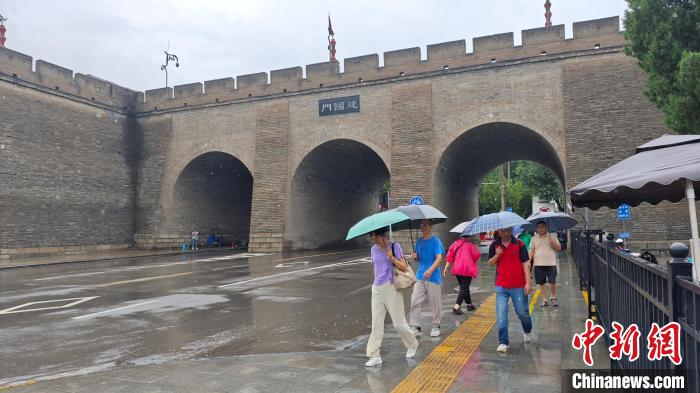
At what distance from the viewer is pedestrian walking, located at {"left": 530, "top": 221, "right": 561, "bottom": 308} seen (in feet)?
27.9

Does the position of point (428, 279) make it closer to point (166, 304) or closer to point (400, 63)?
point (166, 304)

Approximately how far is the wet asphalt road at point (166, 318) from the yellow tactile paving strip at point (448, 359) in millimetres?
1315

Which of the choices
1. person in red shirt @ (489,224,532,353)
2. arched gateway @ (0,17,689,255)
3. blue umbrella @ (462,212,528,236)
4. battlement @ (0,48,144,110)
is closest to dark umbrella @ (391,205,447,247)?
blue umbrella @ (462,212,528,236)

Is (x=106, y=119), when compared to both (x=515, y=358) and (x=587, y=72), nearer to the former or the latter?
(x=587, y=72)

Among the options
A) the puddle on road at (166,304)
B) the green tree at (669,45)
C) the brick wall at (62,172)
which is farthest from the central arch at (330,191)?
the puddle on road at (166,304)

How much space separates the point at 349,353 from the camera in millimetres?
5699

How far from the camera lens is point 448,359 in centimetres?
528

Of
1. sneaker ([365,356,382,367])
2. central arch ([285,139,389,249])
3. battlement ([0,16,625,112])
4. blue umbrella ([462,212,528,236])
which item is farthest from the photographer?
central arch ([285,139,389,249])

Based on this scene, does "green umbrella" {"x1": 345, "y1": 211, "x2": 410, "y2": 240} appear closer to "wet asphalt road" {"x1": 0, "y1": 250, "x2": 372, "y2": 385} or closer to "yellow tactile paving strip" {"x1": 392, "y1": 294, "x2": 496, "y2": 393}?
"yellow tactile paving strip" {"x1": 392, "y1": 294, "x2": 496, "y2": 393}

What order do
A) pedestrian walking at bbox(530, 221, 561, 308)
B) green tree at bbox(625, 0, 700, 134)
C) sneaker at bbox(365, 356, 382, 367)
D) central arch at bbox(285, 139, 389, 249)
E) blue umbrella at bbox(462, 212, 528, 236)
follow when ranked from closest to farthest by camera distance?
sneaker at bbox(365, 356, 382, 367) → blue umbrella at bbox(462, 212, 528, 236) → pedestrian walking at bbox(530, 221, 561, 308) → green tree at bbox(625, 0, 700, 134) → central arch at bbox(285, 139, 389, 249)

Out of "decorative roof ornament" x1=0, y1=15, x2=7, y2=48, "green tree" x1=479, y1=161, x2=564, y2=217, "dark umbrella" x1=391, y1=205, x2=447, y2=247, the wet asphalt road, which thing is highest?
"decorative roof ornament" x1=0, y1=15, x2=7, y2=48

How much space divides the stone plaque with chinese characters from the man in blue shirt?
18.3 metres

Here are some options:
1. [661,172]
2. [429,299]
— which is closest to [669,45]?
[429,299]

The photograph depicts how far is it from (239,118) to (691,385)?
86.4ft
